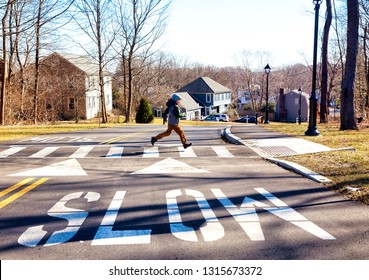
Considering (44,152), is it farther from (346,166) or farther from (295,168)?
(346,166)

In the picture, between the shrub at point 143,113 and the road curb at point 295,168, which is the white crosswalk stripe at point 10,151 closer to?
the road curb at point 295,168

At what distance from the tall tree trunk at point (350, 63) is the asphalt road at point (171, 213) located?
9565 mm

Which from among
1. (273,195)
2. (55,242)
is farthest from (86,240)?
(273,195)

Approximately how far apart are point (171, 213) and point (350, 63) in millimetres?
14656

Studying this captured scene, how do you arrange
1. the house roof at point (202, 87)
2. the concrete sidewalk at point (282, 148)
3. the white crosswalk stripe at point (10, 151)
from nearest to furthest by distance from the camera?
the concrete sidewalk at point (282, 148) → the white crosswalk stripe at point (10, 151) → the house roof at point (202, 87)

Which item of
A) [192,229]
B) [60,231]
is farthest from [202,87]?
[60,231]

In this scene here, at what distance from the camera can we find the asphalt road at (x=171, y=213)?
4.37 meters

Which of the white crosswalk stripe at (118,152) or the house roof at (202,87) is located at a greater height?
the house roof at (202,87)

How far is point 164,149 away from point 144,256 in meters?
8.32

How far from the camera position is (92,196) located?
22.2 feet

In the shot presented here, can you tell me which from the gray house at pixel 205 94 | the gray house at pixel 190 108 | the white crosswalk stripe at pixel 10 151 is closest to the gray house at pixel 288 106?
the gray house at pixel 190 108

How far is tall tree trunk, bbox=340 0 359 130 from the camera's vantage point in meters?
17.7

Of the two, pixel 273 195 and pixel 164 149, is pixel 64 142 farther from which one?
pixel 273 195

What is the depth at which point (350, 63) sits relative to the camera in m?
17.7
